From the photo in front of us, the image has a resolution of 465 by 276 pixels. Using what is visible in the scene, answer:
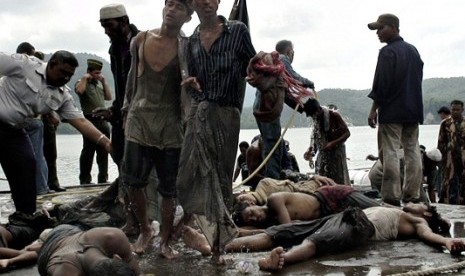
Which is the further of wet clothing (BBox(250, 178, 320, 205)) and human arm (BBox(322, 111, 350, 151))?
human arm (BBox(322, 111, 350, 151))

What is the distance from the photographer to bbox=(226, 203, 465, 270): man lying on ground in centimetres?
525

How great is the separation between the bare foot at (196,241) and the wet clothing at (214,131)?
14.8 inches

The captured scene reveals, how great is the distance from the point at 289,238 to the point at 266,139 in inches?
111

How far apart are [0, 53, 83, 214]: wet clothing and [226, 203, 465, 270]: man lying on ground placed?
2.06 metres

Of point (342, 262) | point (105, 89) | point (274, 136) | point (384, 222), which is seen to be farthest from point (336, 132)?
point (105, 89)

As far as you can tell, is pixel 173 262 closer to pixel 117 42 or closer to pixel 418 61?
pixel 117 42

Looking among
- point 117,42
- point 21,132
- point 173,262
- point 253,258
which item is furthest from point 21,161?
point 253,258

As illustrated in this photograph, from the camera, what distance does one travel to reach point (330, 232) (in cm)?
546

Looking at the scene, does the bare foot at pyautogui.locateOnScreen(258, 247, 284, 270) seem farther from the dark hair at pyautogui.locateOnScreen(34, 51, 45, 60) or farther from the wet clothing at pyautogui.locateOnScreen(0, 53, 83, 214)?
the dark hair at pyautogui.locateOnScreen(34, 51, 45, 60)

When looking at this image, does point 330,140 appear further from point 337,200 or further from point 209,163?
point 209,163

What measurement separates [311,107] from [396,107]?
100cm

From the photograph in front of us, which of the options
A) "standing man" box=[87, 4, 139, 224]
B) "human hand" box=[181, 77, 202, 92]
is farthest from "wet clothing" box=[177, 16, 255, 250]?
"standing man" box=[87, 4, 139, 224]

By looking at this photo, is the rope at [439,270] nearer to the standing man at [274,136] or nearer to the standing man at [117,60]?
the standing man at [117,60]

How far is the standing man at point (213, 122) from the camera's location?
5.00m
